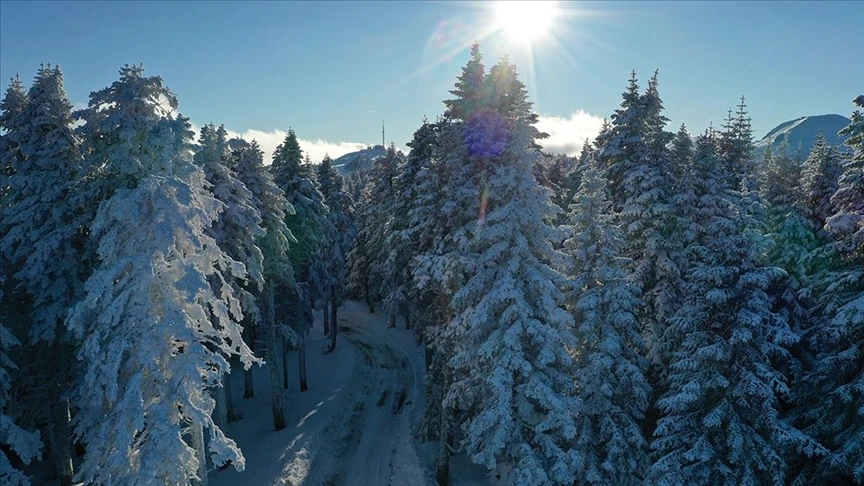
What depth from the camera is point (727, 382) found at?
1622cm

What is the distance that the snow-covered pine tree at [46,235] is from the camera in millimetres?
18031

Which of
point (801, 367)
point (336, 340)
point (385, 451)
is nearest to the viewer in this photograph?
point (801, 367)

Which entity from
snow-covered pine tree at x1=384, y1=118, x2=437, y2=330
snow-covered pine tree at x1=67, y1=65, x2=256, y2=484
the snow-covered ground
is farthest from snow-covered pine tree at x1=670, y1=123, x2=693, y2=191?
snow-covered pine tree at x1=67, y1=65, x2=256, y2=484

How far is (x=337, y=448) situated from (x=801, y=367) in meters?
20.8

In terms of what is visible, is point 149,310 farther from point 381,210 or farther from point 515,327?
point 381,210

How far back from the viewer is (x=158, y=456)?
38.2ft

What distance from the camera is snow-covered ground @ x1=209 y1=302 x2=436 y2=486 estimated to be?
22.5 metres

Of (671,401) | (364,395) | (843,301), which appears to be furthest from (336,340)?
(843,301)

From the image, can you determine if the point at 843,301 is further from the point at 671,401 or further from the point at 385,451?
the point at 385,451

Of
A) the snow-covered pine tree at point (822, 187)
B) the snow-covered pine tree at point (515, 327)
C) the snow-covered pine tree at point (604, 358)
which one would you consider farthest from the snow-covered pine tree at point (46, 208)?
the snow-covered pine tree at point (822, 187)

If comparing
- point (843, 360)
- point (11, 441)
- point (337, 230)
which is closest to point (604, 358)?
point (843, 360)

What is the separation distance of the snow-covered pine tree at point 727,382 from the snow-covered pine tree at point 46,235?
21434 millimetres

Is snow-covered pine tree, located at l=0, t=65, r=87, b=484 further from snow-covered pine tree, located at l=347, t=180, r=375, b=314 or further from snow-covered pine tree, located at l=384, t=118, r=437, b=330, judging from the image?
snow-covered pine tree, located at l=347, t=180, r=375, b=314

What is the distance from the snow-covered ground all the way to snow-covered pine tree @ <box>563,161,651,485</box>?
302 inches
